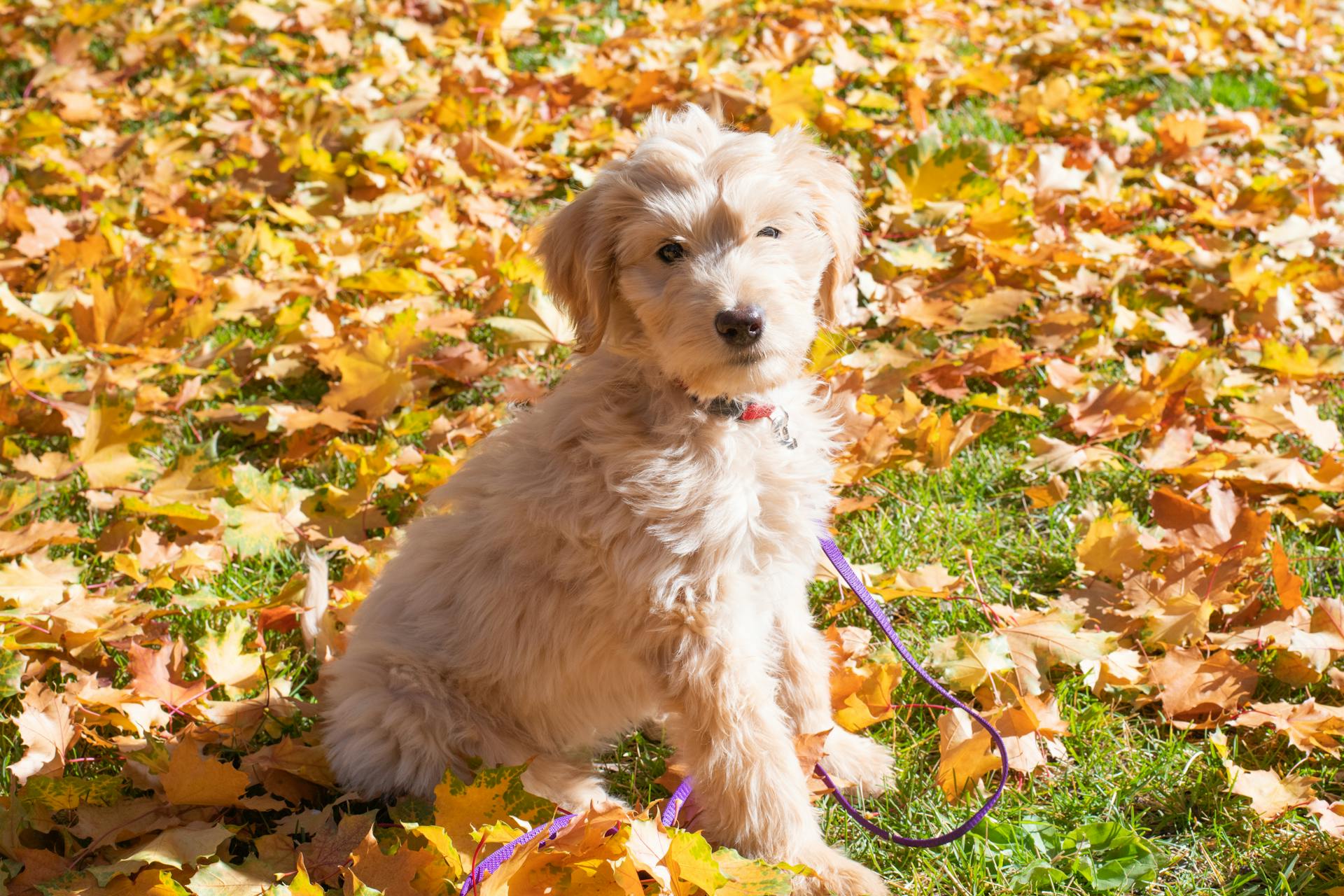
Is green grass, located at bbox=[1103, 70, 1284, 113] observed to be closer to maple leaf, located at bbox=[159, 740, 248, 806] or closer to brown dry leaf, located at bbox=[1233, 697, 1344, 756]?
brown dry leaf, located at bbox=[1233, 697, 1344, 756]

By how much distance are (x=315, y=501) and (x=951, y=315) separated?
2.82 m

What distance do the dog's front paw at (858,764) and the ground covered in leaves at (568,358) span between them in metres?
0.06

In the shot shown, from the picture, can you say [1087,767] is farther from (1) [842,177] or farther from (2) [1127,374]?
(2) [1127,374]

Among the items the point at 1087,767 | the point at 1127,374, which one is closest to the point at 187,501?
the point at 1087,767

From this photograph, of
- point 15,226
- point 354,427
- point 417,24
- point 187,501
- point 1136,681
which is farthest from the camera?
point 417,24

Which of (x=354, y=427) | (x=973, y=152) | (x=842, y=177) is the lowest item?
(x=354, y=427)

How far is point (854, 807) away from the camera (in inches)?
111

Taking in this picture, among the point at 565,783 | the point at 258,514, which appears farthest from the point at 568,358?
the point at 565,783

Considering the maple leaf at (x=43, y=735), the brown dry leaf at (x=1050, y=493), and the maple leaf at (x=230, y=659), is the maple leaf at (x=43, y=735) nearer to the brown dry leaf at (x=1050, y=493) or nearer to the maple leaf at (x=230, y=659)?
the maple leaf at (x=230, y=659)

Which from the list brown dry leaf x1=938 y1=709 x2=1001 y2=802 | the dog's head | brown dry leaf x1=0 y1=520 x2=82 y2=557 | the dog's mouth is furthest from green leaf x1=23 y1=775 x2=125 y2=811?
brown dry leaf x1=938 y1=709 x2=1001 y2=802

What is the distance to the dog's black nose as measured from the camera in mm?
2471

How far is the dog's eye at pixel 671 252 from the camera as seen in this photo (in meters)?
2.69

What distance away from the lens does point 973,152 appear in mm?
5465

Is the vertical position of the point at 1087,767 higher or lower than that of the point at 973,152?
lower
